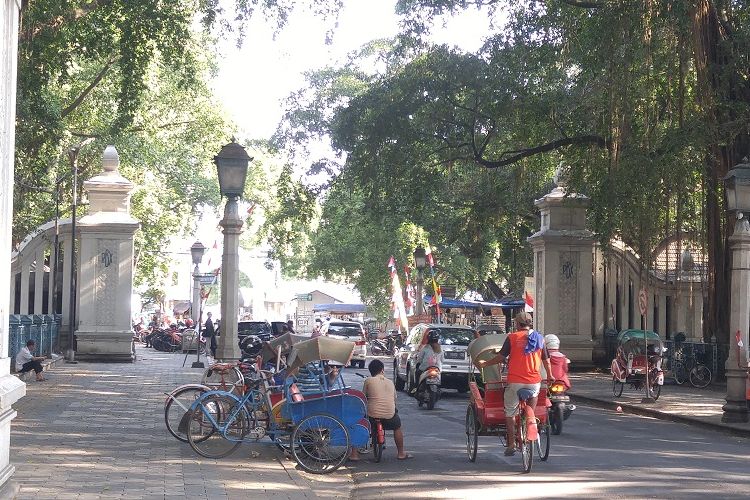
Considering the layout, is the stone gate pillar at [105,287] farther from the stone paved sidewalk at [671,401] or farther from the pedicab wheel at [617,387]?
the pedicab wheel at [617,387]

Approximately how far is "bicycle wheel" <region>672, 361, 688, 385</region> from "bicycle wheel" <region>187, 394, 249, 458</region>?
1843cm

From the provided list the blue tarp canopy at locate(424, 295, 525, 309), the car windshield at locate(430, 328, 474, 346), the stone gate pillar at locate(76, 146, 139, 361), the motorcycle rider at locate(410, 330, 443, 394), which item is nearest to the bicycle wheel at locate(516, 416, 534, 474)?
the motorcycle rider at locate(410, 330, 443, 394)

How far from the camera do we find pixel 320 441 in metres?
12.9

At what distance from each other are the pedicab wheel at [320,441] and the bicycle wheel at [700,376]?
1769 cm

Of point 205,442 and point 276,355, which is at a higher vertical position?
point 276,355

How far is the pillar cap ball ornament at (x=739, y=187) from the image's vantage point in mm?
19125

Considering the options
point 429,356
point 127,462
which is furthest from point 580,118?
point 127,462

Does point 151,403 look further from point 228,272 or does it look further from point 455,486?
point 455,486

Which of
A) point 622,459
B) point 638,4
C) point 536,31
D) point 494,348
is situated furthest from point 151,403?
point 536,31

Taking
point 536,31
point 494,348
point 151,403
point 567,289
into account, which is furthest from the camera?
point 567,289

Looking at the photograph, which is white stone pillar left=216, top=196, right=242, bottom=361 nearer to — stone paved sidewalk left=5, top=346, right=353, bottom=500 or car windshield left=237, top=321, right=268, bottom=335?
stone paved sidewalk left=5, top=346, right=353, bottom=500

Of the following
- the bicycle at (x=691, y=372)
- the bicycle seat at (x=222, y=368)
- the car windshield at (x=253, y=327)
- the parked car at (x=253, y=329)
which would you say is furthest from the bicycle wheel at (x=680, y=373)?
the bicycle seat at (x=222, y=368)

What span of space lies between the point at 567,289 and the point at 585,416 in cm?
1231

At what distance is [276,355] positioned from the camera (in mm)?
15367
